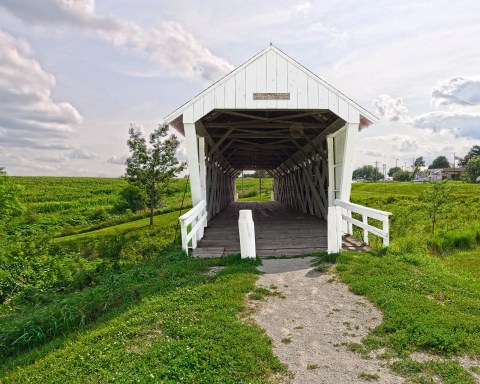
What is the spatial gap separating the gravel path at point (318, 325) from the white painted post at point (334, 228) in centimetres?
94

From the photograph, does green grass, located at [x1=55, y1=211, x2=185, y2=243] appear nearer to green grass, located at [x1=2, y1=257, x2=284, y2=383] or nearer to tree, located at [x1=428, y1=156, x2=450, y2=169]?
green grass, located at [x1=2, y1=257, x2=284, y2=383]

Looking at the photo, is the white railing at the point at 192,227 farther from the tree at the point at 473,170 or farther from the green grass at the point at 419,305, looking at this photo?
the tree at the point at 473,170

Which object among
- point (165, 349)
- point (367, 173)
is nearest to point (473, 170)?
point (165, 349)

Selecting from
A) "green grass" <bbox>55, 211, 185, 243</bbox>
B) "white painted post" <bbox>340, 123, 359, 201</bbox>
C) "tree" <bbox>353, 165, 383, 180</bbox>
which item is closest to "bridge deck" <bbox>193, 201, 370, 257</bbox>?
"white painted post" <bbox>340, 123, 359, 201</bbox>

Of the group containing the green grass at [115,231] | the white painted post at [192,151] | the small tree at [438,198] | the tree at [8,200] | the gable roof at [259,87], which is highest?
the gable roof at [259,87]

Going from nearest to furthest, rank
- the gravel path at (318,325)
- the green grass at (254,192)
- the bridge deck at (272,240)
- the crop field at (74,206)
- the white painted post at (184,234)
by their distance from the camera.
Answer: the gravel path at (318,325), the white painted post at (184,234), the bridge deck at (272,240), the crop field at (74,206), the green grass at (254,192)

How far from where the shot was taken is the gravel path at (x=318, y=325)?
3.26 meters

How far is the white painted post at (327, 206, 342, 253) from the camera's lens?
6.90 meters

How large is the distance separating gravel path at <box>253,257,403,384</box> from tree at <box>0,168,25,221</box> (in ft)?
17.1

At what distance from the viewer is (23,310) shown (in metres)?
6.37

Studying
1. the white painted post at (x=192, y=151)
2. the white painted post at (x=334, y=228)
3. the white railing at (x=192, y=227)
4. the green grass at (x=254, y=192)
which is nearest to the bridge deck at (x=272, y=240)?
the white railing at (x=192, y=227)

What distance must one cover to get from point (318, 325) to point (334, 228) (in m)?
3.00

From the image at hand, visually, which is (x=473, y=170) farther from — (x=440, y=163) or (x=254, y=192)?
(x=440, y=163)

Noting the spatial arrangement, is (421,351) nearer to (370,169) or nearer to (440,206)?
(440,206)
